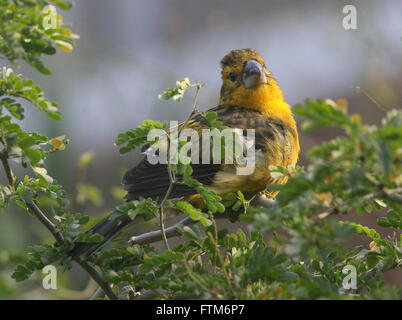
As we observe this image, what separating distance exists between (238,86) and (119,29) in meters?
7.66

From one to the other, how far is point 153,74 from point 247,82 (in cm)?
114

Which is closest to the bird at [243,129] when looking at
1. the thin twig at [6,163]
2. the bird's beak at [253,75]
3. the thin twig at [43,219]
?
the bird's beak at [253,75]

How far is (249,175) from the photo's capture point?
144 inches

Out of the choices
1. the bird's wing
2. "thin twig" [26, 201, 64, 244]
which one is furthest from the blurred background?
the bird's wing

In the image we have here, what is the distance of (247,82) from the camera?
4484mm

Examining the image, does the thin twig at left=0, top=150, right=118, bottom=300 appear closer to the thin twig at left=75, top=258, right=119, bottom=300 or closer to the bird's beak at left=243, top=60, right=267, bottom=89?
the thin twig at left=75, top=258, right=119, bottom=300

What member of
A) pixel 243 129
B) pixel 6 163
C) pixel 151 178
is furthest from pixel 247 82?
pixel 6 163

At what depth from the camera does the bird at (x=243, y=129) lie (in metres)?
3.54

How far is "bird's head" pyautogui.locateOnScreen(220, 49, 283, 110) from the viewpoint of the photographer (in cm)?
446

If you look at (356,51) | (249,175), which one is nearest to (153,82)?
(356,51)

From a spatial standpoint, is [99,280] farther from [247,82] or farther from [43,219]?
[247,82]

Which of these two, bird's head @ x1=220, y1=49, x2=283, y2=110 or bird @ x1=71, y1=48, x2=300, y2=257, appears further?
bird's head @ x1=220, y1=49, x2=283, y2=110

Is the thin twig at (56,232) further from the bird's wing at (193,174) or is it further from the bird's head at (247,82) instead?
the bird's head at (247,82)
